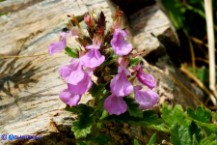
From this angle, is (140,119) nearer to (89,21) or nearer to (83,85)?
(83,85)

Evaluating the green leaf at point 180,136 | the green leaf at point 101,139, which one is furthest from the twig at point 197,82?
the green leaf at point 101,139

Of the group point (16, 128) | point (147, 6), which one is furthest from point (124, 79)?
point (147, 6)

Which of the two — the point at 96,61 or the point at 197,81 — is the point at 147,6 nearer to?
the point at 197,81

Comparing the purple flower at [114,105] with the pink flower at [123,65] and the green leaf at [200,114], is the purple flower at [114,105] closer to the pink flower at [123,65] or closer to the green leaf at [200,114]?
the pink flower at [123,65]

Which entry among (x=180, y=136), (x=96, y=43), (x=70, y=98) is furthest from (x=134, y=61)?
(x=180, y=136)

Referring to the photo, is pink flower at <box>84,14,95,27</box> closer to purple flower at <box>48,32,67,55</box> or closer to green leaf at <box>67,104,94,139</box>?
purple flower at <box>48,32,67,55</box>

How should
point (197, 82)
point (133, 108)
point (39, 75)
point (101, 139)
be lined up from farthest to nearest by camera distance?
point (197, 82)
point (39, 75)
point (101, 139)
point (133, 108)
